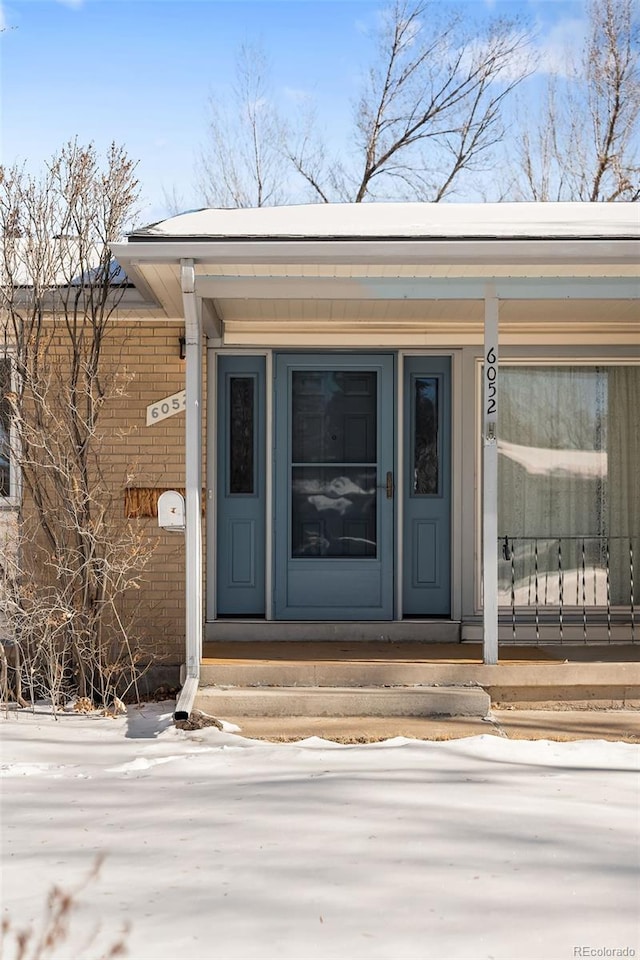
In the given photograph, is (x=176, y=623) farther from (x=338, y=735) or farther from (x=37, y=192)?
(x=37, y=192)

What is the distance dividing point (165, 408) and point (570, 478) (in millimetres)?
3385

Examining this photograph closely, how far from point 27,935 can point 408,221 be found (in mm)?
4843

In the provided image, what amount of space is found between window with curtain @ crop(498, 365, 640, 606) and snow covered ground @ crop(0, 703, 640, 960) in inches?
99.8

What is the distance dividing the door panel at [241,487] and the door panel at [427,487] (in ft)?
→ 3.91

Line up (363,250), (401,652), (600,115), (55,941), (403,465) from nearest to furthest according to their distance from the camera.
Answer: (55,941) < (363,250) < (401,652) < (403,465) < (600,115)

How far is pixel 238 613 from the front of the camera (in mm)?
7773

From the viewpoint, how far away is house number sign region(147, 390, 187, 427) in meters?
7.58

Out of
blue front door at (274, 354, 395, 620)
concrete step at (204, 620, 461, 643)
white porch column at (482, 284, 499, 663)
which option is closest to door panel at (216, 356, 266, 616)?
blue front door at (274, 354, 395, 620)

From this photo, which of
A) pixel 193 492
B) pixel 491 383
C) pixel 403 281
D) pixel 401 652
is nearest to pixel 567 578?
pixel 401 652

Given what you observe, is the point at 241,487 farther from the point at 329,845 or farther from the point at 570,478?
the point at 329,845

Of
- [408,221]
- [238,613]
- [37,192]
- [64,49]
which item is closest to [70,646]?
[238,613]

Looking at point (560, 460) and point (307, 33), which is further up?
point (307, 33)

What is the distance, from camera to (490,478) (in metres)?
6.30

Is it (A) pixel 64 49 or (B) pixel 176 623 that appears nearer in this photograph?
(B) pixel 176 623
